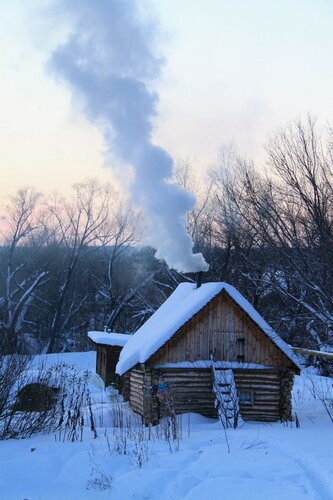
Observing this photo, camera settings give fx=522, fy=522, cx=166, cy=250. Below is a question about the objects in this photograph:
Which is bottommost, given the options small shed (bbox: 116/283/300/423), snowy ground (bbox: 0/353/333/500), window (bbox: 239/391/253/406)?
snowy ground (bbox: 0/353/333/500)

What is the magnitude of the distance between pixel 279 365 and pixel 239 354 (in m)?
1.40

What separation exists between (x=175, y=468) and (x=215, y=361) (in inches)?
327

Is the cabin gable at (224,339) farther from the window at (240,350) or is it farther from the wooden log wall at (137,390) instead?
the wooden log wall at (137,390)

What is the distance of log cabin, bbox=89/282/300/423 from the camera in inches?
662

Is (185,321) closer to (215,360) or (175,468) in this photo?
(215,360)

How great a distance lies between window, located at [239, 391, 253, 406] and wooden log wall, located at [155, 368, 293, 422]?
0.07m

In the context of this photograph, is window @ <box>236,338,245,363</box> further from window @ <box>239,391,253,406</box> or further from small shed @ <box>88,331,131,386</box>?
small shed @ <box>88,331,131,386</box>

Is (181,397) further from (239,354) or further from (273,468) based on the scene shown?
(273,468)

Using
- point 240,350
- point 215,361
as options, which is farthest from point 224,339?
point 215,361

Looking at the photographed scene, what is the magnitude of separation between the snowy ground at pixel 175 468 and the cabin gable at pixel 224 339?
4.84 metres

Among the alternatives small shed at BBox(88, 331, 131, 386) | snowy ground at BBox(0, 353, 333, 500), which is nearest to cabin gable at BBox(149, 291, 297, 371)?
snowy ground at BBox(0, 353, 333, 500)

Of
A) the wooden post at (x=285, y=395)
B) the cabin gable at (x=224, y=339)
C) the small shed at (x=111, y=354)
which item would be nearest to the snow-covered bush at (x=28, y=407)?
the cabin gable at (x=224, y=339)

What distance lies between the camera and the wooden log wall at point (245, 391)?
1698 cm

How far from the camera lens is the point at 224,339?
1730 centimetres
